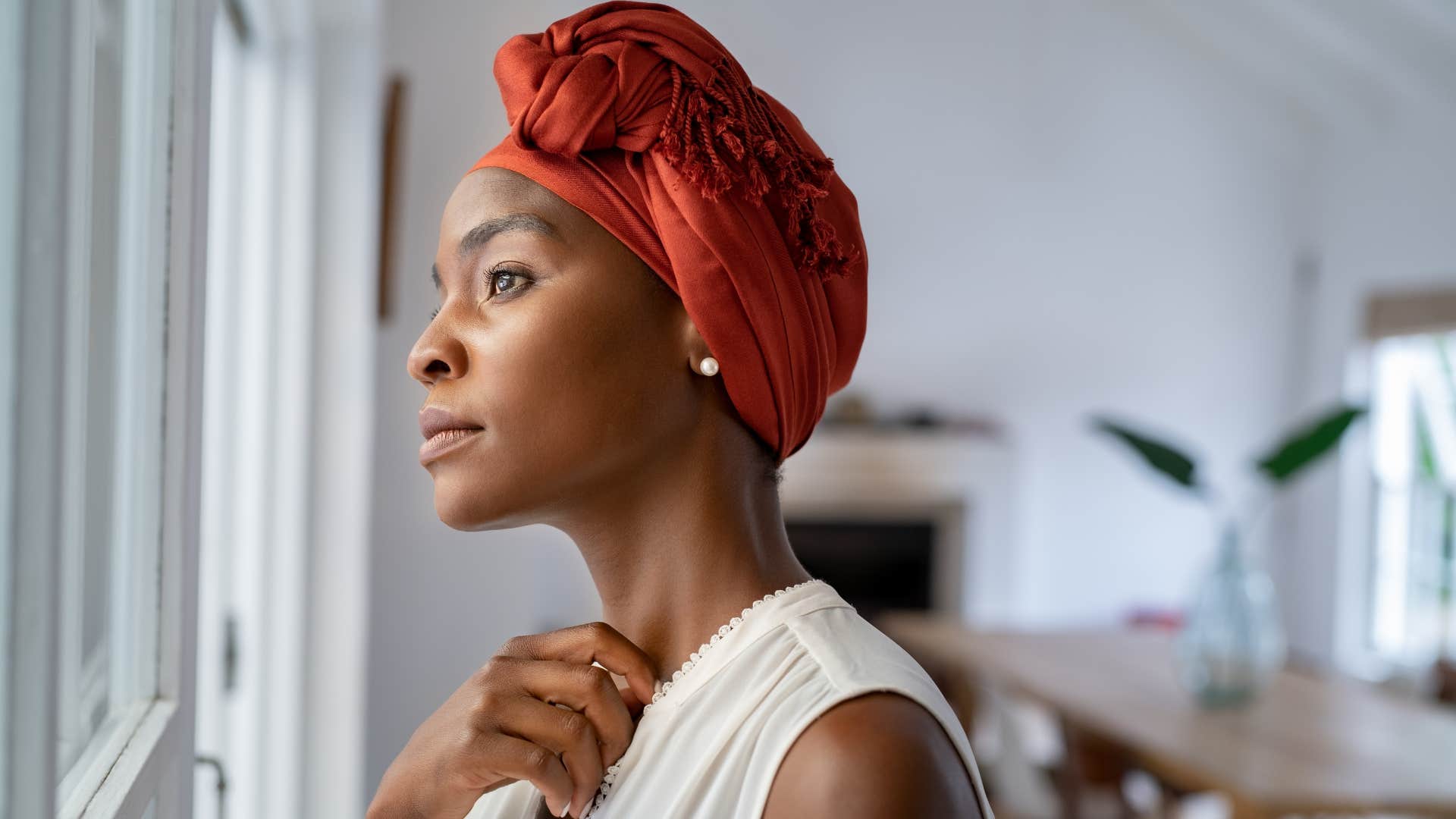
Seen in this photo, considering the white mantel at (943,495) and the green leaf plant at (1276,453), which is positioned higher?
the green leaf plant at (1276,453)

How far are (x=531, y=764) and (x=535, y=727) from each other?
21 millimetres

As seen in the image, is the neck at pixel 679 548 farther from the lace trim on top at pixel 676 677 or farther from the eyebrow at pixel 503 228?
the eyebrow at pixel 503 228

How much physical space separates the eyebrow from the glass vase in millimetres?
2740

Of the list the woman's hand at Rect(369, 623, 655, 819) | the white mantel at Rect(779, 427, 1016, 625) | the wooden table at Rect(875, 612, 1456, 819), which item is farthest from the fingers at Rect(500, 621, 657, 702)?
the white mantel at Rect(779, 427, 1016, 625)

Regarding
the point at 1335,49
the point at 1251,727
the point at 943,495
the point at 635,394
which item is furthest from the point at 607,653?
the point at 1335,49

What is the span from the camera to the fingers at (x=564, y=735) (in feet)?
2.38

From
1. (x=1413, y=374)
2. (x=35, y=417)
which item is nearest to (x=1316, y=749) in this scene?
(x=35, y=417)

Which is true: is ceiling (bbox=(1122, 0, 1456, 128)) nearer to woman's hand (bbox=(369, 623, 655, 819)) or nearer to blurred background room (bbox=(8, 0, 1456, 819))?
blurred background room (bbox=(8, 0, 1456, 819))

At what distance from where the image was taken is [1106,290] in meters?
6.09

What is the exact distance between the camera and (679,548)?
2.55 ft

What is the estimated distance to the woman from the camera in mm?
714

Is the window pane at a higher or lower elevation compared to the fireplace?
higher

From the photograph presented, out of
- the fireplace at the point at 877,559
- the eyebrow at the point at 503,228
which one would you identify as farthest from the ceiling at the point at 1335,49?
the eyebrow at the point at 503,228

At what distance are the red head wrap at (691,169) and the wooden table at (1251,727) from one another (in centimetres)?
201
